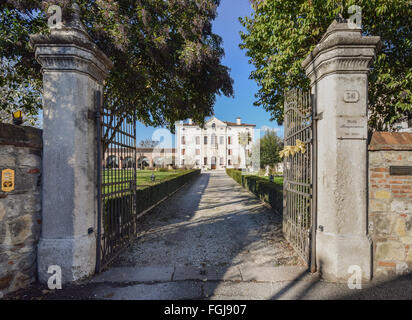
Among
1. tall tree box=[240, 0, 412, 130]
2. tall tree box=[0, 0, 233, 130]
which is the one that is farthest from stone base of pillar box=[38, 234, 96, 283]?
tall tree box=[240, 0, 412, 130]

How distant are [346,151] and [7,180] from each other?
4.84m

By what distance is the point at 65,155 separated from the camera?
3143 mm

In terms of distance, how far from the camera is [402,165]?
328 cm

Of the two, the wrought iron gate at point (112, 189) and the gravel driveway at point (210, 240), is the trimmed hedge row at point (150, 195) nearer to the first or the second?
the gravel driveway at point (210, 240)

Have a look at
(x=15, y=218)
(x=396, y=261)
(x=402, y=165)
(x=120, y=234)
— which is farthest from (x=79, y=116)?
(x=396, y=261)

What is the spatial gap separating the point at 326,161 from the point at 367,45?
1803 millimetres

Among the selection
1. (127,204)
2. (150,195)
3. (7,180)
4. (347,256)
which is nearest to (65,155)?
(7,180)

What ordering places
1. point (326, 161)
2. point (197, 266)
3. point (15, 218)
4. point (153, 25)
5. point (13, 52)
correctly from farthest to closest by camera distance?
point (153, 25)
point (13, 52)
point (197, 266)
point (326, 161)
point (15, 218)

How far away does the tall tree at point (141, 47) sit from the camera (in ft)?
17.6

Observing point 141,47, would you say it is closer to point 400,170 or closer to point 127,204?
point 127,204

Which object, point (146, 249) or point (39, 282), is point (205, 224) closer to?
point (146, 249)

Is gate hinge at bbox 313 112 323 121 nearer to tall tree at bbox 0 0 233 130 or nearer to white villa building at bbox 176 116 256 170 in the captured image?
tall tree at bbox 0 0 233 130

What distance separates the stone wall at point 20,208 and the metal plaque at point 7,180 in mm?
54

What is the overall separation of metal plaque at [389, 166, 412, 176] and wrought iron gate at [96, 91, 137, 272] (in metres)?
4.45
